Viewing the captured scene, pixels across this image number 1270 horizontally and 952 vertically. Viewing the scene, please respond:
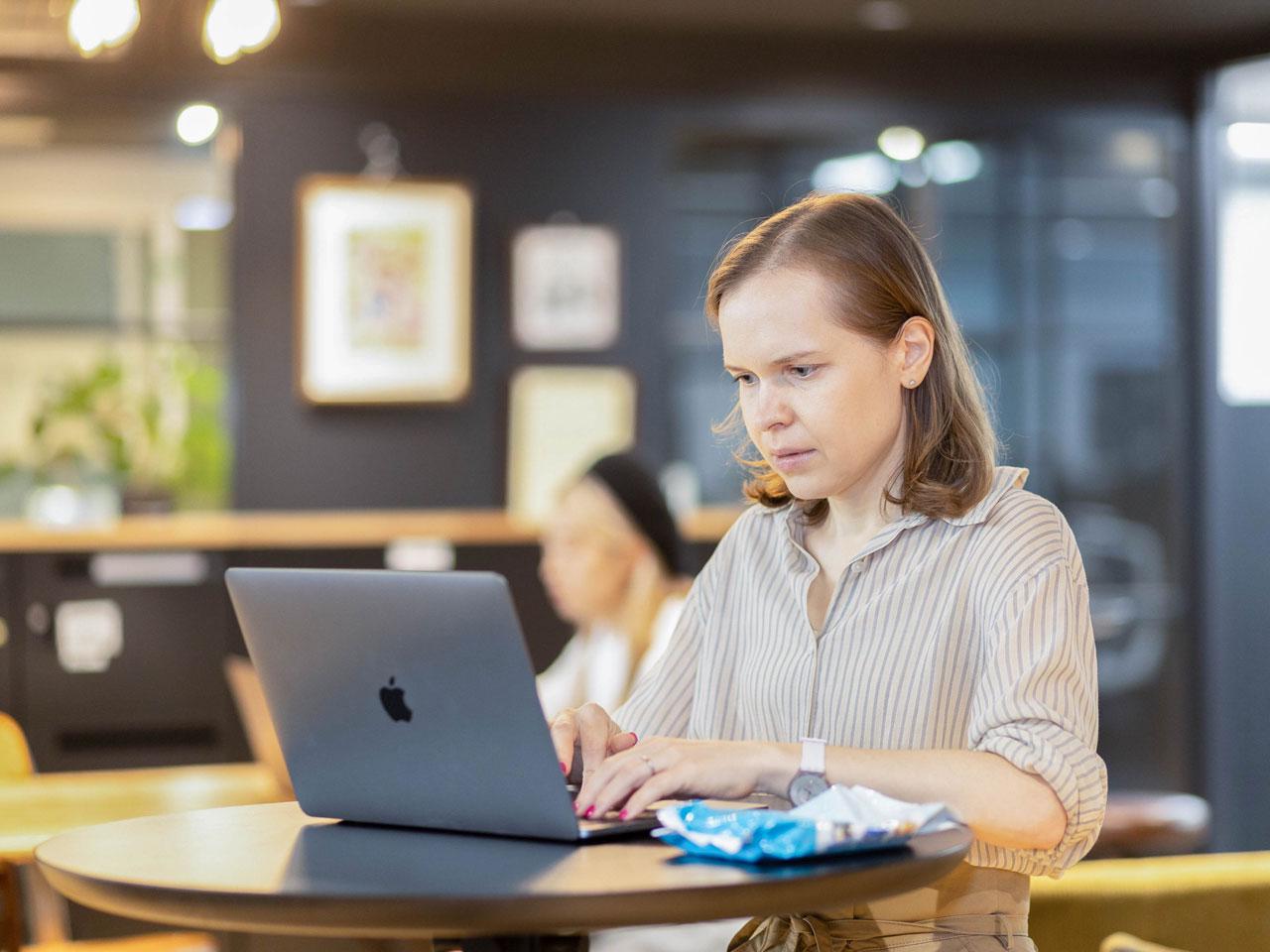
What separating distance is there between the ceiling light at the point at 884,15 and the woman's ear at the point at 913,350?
3968mm

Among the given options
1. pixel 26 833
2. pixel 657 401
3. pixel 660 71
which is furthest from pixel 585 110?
pixel 26 833

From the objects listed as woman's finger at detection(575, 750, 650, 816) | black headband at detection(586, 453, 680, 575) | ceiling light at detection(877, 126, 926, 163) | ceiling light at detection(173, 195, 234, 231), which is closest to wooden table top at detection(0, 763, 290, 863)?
black headband at detection(586, 453, 680, 575)

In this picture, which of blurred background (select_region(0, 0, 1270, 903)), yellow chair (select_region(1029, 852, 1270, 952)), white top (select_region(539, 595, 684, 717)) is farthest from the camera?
blurred background (select_region(0, 0, 1270, 903))

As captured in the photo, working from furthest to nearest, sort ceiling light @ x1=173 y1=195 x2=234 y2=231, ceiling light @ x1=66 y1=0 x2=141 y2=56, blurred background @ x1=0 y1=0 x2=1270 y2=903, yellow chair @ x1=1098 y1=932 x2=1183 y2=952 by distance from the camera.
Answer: ceiling light @ x1=173 y1=195 x2=234 y2=231 → blurred background @ x1=0 y1=0 x2=1270 y2=903 → ceiling light @ x1=66 y1=0 x2=141 y2=56 → yellow chair @ x1=1098 y1=932 x2=1183 y2=952

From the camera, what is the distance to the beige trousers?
1668mm

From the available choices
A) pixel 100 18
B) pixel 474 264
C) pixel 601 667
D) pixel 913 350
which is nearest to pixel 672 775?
pixel 913 350

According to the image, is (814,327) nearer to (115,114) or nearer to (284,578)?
(284,578)

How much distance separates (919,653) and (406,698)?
23.3 inches

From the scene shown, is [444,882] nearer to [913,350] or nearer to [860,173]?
[913,350]

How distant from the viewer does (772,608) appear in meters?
1.89

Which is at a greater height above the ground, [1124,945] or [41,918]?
[1124,945]

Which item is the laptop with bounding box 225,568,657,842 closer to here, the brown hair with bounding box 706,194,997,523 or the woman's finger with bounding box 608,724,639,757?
the woman's finger with bounding box 608,724,639,757

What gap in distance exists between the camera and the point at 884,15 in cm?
570

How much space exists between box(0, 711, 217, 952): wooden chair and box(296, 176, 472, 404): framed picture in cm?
244
